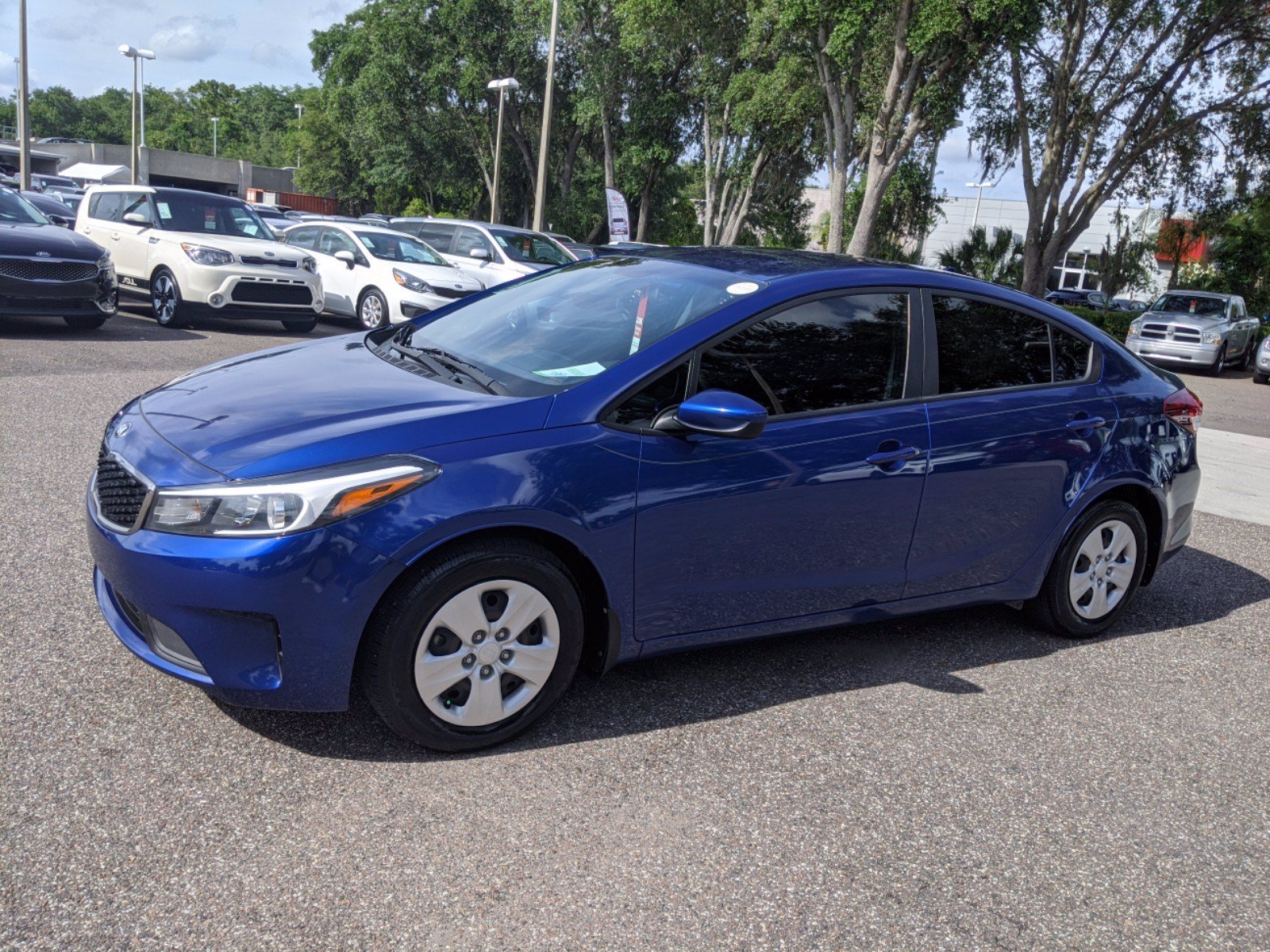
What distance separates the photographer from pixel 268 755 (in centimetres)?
327

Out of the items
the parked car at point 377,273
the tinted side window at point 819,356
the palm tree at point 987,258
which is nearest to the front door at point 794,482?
the tinted side window at point 819,356

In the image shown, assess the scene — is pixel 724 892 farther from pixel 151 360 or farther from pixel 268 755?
pixel 151 360

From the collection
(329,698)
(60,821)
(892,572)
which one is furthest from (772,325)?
(60,821)

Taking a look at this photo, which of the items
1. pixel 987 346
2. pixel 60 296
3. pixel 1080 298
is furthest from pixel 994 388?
pixel 1080 298

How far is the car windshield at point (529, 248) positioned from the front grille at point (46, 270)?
6.50 metres

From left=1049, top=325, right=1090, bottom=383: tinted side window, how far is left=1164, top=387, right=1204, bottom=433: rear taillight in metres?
0.54

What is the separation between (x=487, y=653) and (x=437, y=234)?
1483 centimetres

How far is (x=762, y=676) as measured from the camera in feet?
13.8

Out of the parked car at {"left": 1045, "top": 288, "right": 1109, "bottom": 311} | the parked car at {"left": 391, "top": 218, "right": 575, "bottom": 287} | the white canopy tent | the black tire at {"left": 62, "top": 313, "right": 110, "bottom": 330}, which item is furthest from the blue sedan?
the white canopy tent

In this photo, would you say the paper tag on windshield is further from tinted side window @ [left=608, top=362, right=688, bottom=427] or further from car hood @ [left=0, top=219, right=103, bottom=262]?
car hood @ [left=0, top=219, right=103, bottom=262]

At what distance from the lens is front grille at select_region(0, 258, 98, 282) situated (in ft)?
36.0

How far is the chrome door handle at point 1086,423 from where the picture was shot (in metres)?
4.61

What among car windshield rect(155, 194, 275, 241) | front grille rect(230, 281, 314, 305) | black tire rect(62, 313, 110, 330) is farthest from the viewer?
car windshield rect(155, 194, 275, 241)

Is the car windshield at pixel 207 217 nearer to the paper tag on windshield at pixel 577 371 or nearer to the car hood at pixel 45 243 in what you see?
the car hood at pixel 45 243
